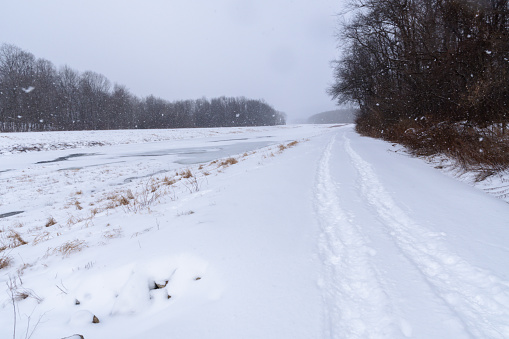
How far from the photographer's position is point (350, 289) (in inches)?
81.1

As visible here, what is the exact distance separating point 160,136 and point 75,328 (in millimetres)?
34276

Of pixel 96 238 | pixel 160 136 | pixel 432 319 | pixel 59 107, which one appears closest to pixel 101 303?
pixel 96 238

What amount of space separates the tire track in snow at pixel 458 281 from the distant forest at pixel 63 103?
55.9 meters

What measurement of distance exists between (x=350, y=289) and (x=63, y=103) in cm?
6981

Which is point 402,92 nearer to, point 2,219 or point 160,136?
point 2,219

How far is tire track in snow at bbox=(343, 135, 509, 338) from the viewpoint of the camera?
1.66m

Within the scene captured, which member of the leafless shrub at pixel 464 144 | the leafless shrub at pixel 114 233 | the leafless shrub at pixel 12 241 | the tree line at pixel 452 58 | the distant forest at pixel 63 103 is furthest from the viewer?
the distant forest at pixel 63 103

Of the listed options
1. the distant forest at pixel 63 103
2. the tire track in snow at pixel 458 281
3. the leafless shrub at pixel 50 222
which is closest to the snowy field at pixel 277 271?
the tire track in snow at pixel 458 281

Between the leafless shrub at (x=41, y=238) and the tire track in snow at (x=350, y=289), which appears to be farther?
the leafless shrub at (x=41, y=238)

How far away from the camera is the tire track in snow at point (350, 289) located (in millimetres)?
1676

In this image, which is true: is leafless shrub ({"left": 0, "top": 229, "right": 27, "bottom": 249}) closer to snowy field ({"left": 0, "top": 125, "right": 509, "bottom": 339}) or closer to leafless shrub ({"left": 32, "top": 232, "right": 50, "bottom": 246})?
snowy field ({"left": 0, "top": 125, "right": 509, "bottom": 339})

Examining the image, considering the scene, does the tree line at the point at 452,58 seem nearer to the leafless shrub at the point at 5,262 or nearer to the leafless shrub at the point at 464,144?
the leafless shrub at the point at 464,144

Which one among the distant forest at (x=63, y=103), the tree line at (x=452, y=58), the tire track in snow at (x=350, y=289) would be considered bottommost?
the tire track in snow at (x=350, y=289)

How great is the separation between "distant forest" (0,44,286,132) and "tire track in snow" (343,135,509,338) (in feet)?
183
